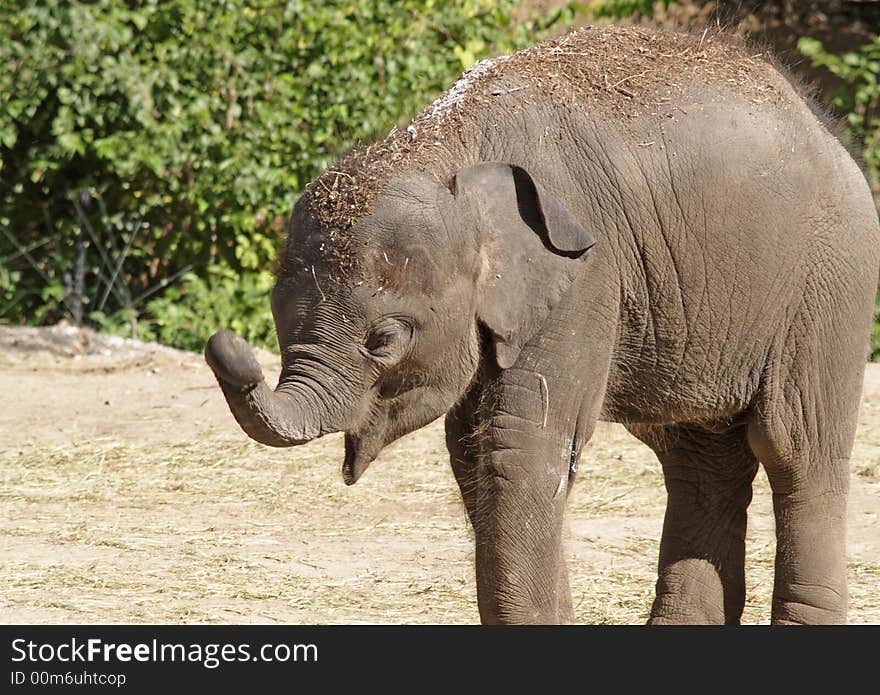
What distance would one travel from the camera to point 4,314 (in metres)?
11.8

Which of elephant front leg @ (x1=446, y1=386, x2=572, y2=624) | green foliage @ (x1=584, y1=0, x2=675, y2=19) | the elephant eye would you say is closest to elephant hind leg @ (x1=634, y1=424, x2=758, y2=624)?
elephant front leg @ (x1=446, y1=386, x2=572, y2=624)

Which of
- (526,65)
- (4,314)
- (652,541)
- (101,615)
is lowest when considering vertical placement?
(101,615)

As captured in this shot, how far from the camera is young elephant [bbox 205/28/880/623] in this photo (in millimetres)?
4215

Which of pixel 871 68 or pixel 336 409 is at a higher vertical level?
pixel 871 68

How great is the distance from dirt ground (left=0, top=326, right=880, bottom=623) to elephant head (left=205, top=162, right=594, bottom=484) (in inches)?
59.1

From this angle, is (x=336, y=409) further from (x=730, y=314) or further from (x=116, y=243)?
(x=116, y=243)

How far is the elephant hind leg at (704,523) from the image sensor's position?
5512mm

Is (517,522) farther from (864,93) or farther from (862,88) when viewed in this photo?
(862,88)

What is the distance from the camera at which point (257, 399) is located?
3.89 meters

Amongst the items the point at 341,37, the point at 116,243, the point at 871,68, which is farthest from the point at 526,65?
the point at 871,68

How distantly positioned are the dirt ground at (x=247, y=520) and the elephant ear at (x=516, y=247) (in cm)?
157

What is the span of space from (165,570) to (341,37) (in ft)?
19.1

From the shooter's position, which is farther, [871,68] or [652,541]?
[871,68]

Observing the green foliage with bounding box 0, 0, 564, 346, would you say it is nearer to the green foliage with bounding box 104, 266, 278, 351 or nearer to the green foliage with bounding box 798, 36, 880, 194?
the green foliage with bounding box 104, 266, 278, 351
